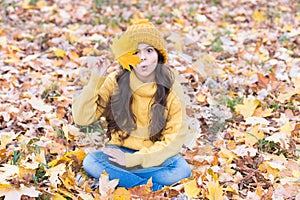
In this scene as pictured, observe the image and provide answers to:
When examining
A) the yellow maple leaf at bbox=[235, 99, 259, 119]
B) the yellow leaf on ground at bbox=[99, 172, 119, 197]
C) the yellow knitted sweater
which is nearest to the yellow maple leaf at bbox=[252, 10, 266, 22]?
the yellow maple leaf at bbox=[235, 99, 259, 119]

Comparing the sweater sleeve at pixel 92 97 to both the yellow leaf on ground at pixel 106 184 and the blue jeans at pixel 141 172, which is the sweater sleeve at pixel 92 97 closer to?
the blue jeans at pixel 141 172

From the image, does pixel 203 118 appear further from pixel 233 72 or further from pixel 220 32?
pixel 220 32

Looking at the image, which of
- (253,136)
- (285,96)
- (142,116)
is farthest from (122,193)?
(285,96)

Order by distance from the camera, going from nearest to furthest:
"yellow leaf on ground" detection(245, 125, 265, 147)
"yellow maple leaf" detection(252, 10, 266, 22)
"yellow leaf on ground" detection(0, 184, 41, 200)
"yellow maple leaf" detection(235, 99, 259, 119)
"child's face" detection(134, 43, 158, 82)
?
"yellow leaf on ground" detection(0, 184, 41, 200)
"child's face" detection(134, 43, 158, 82)
"yellow leaf on ground" detection(245, 125, 265, 147)
"yellow maple leaf" detection(235, 99, 259, 119)
"yellow maple leaf" detection(252, 10, 266, 22)

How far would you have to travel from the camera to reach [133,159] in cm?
294

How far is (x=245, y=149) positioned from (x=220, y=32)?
2.63 metres

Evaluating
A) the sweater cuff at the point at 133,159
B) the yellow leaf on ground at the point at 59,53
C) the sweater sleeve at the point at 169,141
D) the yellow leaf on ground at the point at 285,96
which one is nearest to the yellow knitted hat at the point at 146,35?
the sweater sleeve at the point at 169,141

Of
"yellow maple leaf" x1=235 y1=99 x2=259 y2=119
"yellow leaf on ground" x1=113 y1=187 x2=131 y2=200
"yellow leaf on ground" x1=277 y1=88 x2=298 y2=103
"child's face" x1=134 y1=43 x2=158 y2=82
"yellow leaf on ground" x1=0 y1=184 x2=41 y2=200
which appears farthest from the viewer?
"yellow leaf on ground" x1=277 y1=88 x2=298 y2=103

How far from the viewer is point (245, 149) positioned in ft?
10.9

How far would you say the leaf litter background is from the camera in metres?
2.91

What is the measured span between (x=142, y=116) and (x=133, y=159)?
293mm

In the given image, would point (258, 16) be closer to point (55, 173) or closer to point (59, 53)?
point (59, 53)

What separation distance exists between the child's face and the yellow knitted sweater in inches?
3.8

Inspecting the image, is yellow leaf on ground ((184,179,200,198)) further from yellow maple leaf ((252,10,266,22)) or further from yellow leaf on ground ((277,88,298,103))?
yellow maple leaf ((252,10,266,22))
